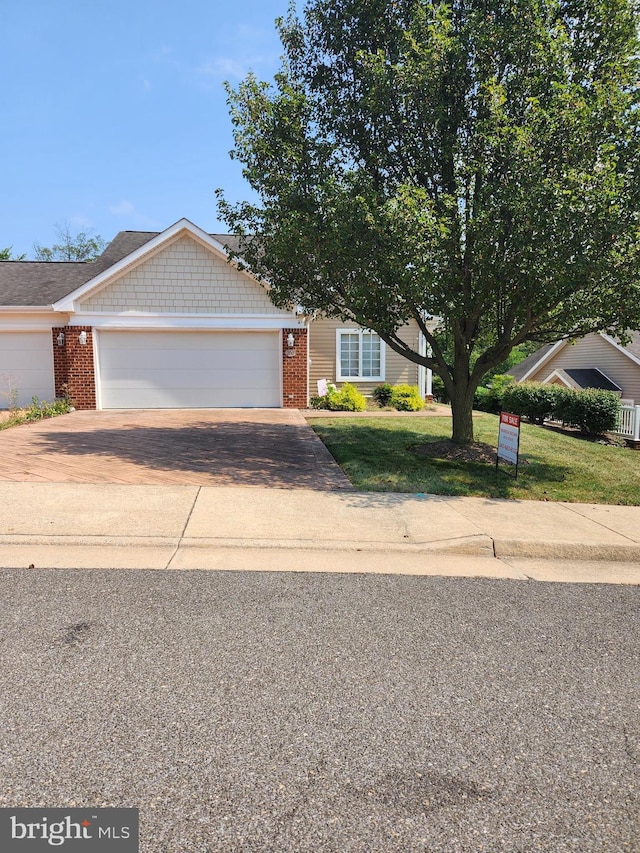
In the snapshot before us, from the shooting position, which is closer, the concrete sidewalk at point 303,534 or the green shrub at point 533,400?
the concrete sidewalk at point 303,534

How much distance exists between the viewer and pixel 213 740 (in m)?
2.75

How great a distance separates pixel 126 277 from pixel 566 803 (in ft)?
54.2

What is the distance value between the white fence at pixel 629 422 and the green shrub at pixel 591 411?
0.80 ft

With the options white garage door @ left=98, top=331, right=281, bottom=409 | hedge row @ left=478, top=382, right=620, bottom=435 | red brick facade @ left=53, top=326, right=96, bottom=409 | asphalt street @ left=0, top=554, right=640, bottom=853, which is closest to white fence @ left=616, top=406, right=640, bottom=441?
hedge row @ left=478, top=382, right=620, bottom=435

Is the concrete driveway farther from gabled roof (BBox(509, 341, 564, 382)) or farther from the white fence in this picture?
gabled roof (BBox(509, 341, 564, 382))

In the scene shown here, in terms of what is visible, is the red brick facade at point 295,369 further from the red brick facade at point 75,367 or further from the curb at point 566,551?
the curb at point 566,551

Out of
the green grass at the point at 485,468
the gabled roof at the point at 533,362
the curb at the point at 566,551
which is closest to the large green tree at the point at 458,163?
the green grass at the point at 485,468

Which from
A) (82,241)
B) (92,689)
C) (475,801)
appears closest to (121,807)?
(92,689)

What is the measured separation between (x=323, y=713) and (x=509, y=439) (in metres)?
6.60

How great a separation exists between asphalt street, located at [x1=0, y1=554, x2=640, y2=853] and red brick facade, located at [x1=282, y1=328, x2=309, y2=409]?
A: 12.8 meters

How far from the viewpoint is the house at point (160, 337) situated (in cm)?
1630

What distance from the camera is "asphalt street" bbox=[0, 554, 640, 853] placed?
7.60 feet

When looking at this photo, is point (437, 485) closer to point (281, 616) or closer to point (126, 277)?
point (281, 616)

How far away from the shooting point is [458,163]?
896 centimetres
